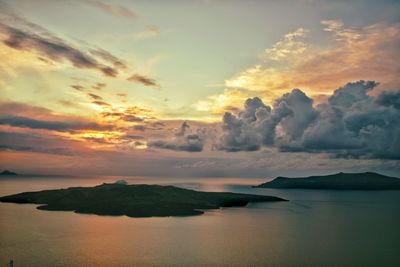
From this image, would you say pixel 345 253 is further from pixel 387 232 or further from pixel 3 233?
pixel 3 233

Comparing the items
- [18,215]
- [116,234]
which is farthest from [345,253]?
[18,215]

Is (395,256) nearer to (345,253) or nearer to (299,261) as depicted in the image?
(345,253)

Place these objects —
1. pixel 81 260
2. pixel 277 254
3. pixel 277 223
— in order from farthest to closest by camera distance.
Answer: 1. pixel 277 223
2. pixel 277 254
3. pixel 81 260

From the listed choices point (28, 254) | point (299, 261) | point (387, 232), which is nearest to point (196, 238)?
point (299, 261)

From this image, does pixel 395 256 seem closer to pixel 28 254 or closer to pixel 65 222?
pixel 28 254

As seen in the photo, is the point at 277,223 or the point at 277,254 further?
the point at 277,223

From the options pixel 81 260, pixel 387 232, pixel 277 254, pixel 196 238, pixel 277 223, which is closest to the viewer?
pixel 81 260

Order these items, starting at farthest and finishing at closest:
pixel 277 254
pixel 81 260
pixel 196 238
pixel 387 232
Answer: pixel 387 232 → pixel 196 238 → pixel 277 254 → pixel 81 260

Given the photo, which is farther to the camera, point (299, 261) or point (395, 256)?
point (395, 256)

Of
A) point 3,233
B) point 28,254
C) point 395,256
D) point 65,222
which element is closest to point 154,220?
point 65,222
